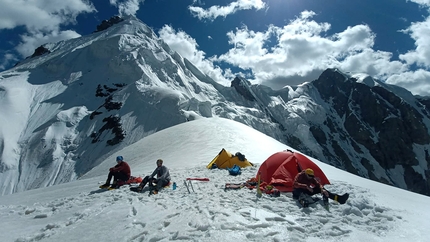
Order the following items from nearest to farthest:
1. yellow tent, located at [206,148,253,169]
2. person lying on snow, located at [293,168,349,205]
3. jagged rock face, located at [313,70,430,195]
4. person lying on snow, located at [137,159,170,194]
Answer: person lying on snow, located at [293,168,349,205] < person lying on snow, located at [137,159,170,194] < yellow tent, located at [206,148,253,169] < jagged rock face, located at [313,70,430,195]

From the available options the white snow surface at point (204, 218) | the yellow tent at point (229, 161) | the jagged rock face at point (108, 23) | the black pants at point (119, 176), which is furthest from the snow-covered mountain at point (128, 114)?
the white snow surface at point (204, 218)

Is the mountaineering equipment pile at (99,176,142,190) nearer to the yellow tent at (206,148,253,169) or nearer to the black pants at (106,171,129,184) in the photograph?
the black pants at (106,171,129,184)

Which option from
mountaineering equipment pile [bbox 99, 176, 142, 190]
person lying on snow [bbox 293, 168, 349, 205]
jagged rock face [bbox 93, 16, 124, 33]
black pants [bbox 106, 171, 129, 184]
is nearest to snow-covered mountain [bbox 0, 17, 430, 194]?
jagged rock face [bbox 93, 16, 124, 33]

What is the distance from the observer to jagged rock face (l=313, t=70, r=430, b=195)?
154 metres

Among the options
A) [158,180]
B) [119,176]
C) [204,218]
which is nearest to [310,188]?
[204,218]

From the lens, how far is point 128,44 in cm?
10738

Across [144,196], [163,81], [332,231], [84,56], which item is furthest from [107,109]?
[332,231]

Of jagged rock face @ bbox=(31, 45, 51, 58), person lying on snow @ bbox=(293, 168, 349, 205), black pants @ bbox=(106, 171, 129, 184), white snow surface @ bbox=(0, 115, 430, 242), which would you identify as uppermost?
jagged rock face @ bbox=(31, 45, 51, 58)

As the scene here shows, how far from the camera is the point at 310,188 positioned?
8.80m

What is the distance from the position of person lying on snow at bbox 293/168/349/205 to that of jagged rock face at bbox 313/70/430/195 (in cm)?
15776

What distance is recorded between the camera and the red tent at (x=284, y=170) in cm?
1058

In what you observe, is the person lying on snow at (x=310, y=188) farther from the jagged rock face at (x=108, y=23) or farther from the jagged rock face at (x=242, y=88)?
the jagged rock face at (x=108, y=23)

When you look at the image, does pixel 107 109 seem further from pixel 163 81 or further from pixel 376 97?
pixel 376 97

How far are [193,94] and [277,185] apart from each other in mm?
97674
